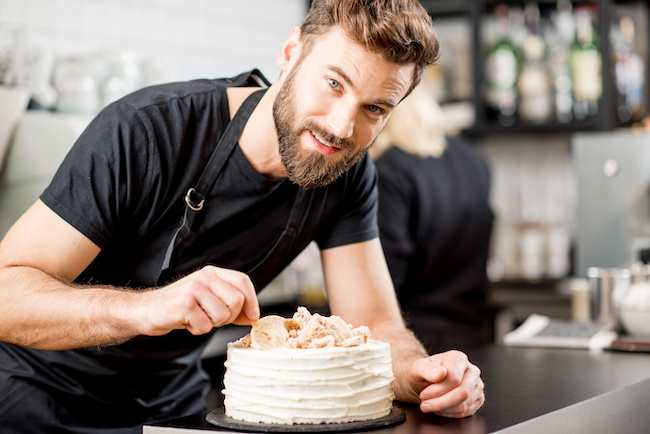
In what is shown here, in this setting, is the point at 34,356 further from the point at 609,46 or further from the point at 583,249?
the point at 609,46

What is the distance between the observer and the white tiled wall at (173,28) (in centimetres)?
293

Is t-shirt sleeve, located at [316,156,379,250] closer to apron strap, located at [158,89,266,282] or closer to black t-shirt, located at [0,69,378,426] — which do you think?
black t-shirt, located at [0,69,378,426]

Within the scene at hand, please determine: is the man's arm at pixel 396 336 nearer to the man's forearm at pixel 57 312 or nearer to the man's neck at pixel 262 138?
the man's neck at pixel 262 138

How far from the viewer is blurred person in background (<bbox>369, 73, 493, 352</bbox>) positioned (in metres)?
2.44

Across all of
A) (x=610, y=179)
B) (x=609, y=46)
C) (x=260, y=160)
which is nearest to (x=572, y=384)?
(x=260, y=160)

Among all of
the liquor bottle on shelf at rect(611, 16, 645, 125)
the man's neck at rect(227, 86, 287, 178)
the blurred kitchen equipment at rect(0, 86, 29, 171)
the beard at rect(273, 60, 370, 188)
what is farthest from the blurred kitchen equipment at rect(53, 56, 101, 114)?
the liquor bottle on shelf at rect(611, 16, 645, 125)

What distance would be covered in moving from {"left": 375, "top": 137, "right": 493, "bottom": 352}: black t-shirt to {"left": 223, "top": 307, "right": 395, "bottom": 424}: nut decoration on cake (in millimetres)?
1327

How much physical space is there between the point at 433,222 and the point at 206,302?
1.54 meters

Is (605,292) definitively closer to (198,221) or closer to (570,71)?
(198,221)

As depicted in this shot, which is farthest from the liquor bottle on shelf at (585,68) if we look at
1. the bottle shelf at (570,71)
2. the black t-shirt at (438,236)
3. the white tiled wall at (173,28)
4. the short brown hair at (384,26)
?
the short brown hair at (384,26)

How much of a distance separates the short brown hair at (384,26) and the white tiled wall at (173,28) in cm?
127

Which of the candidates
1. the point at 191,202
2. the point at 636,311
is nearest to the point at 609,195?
the point at 636,311

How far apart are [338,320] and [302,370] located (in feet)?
0.35

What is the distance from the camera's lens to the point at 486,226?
2.63 m
